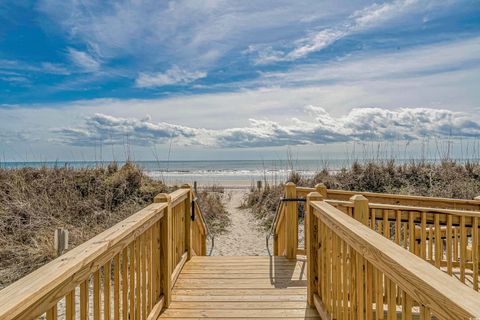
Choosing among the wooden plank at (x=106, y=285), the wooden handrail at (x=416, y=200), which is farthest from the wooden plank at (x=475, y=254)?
the wooden plank at (x=106, y=285)

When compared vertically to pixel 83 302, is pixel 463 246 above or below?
below

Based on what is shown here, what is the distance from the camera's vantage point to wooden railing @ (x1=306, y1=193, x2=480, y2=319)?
0.94m

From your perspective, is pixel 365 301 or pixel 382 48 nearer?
pixel 365 301

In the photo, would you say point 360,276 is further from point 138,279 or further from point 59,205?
point 59,205

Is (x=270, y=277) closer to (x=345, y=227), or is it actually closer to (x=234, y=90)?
(x=345, y=227)

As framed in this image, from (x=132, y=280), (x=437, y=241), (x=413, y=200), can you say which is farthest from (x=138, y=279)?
(x=413, y=200)

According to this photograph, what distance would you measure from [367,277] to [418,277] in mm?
776

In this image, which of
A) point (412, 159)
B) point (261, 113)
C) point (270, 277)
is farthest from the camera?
point (261, 113)

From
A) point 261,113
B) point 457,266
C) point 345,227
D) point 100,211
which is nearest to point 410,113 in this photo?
point 261,113

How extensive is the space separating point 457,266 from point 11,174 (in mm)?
12073

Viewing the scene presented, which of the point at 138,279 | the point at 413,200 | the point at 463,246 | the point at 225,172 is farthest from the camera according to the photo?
the point at 225,172

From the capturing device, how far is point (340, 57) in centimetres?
979

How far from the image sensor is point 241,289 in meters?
3.54

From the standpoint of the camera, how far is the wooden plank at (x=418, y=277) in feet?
2.80
